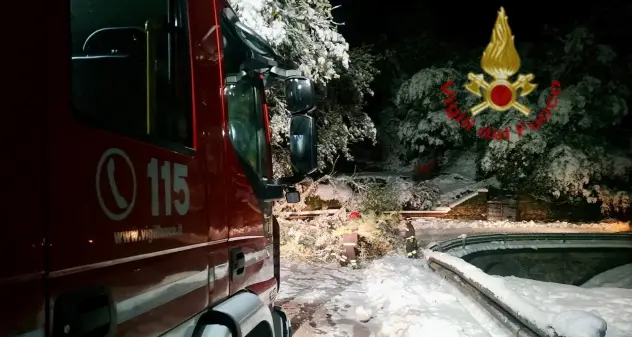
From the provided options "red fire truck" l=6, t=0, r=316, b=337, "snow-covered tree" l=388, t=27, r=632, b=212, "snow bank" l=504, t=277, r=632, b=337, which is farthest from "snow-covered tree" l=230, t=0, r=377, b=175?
"snow-covered tree" l=388, t=27, r=632, b=212

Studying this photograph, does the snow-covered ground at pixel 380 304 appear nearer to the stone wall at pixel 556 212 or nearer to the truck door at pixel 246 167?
the truck door at pixel 246 167

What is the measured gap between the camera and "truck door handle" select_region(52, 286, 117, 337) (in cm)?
142

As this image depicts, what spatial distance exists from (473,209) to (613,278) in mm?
11058

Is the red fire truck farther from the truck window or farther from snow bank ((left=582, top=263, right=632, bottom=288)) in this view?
snow bank ((left=582, top=263, right=632, bottom=288))

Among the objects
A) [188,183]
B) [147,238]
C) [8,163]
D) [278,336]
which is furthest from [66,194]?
[278,336]

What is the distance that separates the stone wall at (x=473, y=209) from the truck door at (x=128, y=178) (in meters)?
25.9

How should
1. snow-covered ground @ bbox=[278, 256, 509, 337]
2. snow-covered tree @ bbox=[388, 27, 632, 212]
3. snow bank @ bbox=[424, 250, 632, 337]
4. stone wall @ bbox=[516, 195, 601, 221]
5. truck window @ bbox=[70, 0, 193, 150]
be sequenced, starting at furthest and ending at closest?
stone wall @ bbox=[516, 195, 601, 221] → snow-covered tree @ bbox=[388, 27, 632, 212] → snow-covered ground @ bbox=[278, 256, 509, 337] → snow bank @ bbox=[424, 250, 632, 337] → truck window @ bbox=[70, 0, 193, 150]

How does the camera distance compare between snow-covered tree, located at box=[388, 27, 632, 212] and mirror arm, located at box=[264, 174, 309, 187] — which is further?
snow-covered tree, located at box=[388, 27, 632, 212]

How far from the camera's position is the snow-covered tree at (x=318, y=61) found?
944 cm

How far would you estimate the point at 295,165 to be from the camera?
3.58m

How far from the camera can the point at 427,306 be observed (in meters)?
7.70

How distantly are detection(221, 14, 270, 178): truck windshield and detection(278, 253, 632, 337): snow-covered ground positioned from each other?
2.96m

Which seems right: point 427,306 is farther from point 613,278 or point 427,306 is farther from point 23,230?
point 613,278

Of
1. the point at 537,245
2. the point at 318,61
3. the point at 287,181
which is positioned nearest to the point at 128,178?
the point at 287,181
